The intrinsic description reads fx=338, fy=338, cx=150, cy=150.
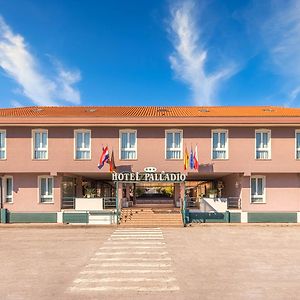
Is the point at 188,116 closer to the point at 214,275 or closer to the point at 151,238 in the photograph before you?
the point at 151,238

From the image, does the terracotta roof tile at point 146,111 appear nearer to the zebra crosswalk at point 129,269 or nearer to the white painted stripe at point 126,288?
the zebra crosswalk at point 129,269

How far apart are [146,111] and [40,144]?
356 inches

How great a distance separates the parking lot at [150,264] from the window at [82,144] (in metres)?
6.22

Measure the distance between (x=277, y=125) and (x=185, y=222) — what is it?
9757 mm

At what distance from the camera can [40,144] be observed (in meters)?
25.2

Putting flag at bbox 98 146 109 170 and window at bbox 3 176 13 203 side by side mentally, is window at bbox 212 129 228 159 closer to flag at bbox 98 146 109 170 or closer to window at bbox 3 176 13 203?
flag at bbox 98 146 109 170

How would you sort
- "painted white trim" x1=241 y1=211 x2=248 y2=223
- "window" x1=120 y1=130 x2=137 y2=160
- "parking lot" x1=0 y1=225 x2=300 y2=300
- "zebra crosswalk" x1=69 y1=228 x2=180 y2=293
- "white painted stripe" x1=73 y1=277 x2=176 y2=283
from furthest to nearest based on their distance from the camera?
"window" x1=120 y1=130 x2=137 y2=160 < "painted white trim" x1=241 y1=211 x2=248 y2=223 < "white painted stripe" x1=73 y1=277 x2=176 y2=283 < "zebra crosswalk" x1=69 y1=228 x2=180 y2=293 < "parking lot" x1=0 y1=225 x2=300 y2=300

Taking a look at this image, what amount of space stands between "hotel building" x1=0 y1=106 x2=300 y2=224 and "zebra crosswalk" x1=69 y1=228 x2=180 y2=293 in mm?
7826

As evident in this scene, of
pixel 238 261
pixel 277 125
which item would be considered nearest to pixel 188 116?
pixel 277 125

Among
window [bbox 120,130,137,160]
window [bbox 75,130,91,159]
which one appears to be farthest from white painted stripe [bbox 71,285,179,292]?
window [bbox 75,130,91,159]

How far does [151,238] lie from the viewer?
18406mm

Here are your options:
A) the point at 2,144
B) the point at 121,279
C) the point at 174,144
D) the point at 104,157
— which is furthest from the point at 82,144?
the point at 121,279

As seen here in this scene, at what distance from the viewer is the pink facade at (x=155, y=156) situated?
24844 mm

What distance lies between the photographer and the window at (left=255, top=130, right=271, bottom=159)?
25156mm
